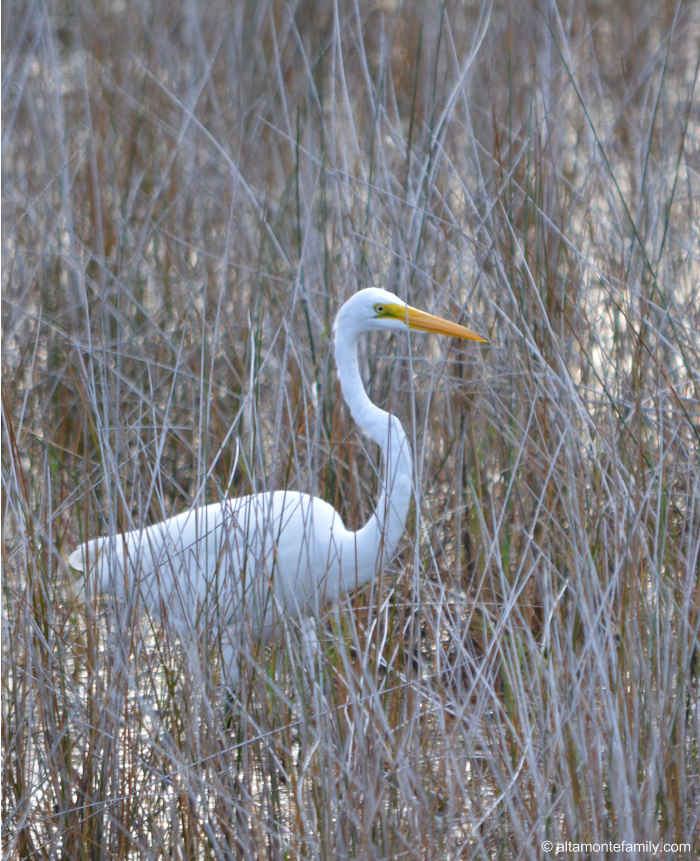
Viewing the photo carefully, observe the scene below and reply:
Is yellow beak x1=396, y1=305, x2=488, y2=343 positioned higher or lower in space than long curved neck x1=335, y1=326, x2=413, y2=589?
higher

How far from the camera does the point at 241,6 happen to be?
321cm

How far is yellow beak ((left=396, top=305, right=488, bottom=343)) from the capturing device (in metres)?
1.68

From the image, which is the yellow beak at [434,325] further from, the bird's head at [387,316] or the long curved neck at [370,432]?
the long curved neck at [370,432]

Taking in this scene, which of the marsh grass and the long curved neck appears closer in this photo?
the marsh grass

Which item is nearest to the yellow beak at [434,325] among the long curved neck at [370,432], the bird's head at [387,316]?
the bird's head at [387,316]

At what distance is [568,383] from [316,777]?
0.64 metres

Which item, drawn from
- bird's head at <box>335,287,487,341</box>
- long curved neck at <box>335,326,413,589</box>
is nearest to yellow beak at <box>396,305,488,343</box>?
bird's head at <box>335,287,487,341</box>

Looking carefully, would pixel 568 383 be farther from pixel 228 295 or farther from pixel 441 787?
pixel 228 295

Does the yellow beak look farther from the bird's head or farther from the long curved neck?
the long curved neck

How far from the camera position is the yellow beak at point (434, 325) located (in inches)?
66.1

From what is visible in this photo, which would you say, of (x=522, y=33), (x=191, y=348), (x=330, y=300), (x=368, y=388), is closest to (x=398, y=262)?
(x=330, y=300)

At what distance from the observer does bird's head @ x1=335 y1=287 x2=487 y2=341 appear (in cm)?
169

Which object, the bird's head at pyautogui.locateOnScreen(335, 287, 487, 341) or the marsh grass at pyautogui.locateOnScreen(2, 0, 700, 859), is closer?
the marsh grass at pyautogui.locateOnScreen(2, 0, 700, 859)

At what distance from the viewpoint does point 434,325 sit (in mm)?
1699
